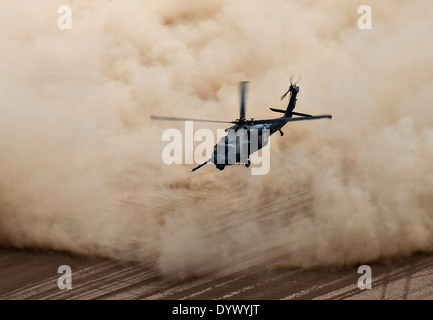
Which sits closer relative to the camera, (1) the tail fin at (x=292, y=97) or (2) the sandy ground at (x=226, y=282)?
(2) the sandy ground at (x=226, y=282)

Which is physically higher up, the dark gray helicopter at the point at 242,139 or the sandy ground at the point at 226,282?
the dark gray helicopter at the point at 242,139

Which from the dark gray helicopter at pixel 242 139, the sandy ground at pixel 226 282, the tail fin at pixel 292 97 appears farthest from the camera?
the tail fin at pixel 292 97

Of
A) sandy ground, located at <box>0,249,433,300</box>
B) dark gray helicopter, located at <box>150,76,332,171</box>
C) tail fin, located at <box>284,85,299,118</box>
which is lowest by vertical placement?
sandy ground, located at <box>0,249,433,300</box>

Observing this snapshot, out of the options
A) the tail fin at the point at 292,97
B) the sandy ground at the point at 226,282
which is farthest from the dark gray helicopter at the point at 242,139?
the sandy ground at the point at 226,282

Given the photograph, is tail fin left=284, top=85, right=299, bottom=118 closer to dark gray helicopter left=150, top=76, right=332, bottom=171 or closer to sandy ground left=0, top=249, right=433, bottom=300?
dark gray helicopter left=150, top=76, right=332, bottom=171

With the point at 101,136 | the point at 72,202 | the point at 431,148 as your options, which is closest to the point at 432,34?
the point at 431,148

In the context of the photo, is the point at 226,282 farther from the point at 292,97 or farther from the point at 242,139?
the point at 292,97

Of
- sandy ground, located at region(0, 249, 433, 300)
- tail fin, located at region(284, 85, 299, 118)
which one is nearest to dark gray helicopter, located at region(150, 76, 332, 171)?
tail fin, located at region(284, 85, 299, 118)

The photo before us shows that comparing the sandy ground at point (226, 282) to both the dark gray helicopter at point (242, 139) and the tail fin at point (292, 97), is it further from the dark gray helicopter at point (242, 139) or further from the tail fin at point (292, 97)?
the tail fin at point (292, 97)

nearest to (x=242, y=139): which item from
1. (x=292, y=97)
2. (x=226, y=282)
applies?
(x=292, y=97)
